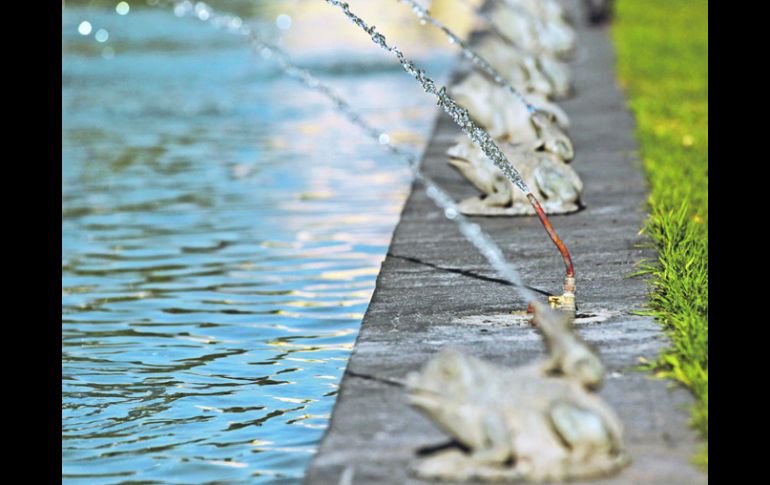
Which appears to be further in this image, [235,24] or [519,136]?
[235,24]

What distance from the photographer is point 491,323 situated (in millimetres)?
6562

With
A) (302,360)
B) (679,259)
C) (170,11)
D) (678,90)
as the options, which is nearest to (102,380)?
(302,360)

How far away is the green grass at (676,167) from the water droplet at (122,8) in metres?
9.76

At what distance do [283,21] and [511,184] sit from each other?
17.5 metres

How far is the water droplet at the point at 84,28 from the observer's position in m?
24.6

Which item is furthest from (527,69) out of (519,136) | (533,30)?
(533,30)

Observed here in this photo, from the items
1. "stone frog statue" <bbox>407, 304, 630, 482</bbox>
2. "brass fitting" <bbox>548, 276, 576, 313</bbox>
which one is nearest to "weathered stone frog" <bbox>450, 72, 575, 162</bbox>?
"brass fitting" <bbox>548, 276, 576, 313</bbox>

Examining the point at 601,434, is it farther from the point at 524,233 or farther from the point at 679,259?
the point at 524,233

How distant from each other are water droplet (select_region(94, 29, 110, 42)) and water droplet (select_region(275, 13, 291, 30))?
9.28 feet

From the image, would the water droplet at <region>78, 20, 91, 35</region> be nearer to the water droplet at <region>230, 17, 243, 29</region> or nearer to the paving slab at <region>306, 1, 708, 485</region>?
the water droplet at <region>230, 17, 243, 29</region>

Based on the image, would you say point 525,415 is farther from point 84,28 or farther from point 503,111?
point 84,28

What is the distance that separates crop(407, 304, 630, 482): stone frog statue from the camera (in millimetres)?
4559

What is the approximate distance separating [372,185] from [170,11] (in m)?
Answer: 17.6

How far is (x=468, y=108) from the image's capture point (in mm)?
11172
